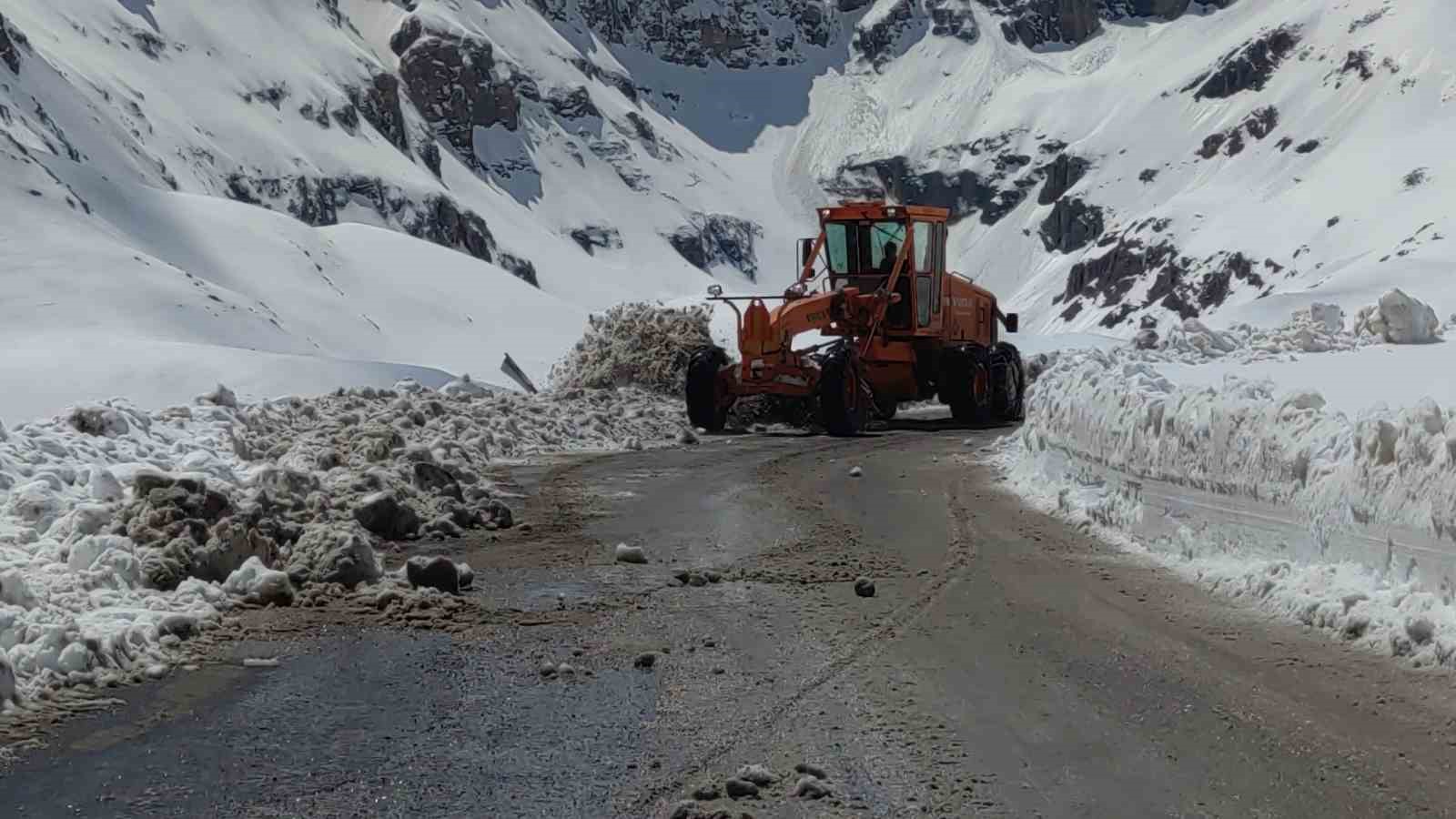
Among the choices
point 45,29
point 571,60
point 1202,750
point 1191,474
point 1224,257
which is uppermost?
point 571,60

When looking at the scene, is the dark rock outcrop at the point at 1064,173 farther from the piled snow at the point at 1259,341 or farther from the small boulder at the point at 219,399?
the small boulder at the point at 219,399

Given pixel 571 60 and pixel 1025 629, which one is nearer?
pixel 1025 629

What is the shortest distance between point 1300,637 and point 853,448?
34.4 ft

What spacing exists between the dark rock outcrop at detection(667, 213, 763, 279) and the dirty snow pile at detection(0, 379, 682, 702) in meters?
137

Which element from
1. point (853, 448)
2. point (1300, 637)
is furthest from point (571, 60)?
point (1300, 637)

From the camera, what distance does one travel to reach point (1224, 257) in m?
133

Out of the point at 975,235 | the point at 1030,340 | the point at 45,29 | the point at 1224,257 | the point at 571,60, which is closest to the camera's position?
the point at 1030,340

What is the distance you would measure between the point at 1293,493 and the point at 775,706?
10.6 ft

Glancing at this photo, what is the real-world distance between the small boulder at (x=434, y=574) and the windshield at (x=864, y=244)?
13.4 m

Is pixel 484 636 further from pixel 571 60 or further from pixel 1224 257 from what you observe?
pixel 571 60

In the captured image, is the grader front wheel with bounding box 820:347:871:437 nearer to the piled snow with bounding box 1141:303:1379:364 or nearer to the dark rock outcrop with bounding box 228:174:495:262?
the piled snow with bounding box 1141:303:1379:364

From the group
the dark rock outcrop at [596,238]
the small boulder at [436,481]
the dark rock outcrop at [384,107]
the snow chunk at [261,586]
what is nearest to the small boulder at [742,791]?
the snow chunk at [261,586]

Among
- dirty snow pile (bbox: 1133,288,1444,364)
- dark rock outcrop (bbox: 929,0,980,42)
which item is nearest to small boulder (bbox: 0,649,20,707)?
dirty snow pile (bbox: 1133,288,1444,364)

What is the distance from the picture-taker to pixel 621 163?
6260 inches
